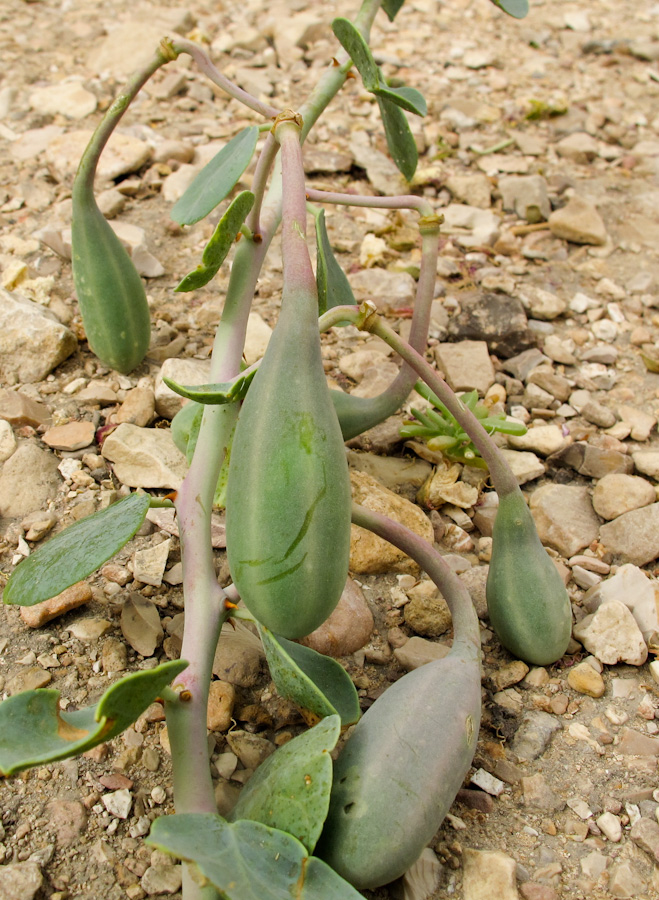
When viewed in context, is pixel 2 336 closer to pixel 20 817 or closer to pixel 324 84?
pixel 324 84

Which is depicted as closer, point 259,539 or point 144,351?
point 259,539

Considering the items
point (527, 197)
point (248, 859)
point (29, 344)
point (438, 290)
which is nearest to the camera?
point (248, 859)

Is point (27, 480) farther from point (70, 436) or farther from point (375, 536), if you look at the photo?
point (375, 536)

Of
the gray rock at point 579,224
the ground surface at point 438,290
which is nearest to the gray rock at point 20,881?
the ground surface at point 438,290

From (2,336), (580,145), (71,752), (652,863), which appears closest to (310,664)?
(71,752)

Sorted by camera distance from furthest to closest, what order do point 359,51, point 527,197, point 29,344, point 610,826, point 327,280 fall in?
point 527,197 → point 29,344 → point 327,280 → point 359,51 → point 610,826

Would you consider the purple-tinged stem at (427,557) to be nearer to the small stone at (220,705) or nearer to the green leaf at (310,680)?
the green leaf at (310,680)

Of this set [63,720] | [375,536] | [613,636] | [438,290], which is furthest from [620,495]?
[63,720]
